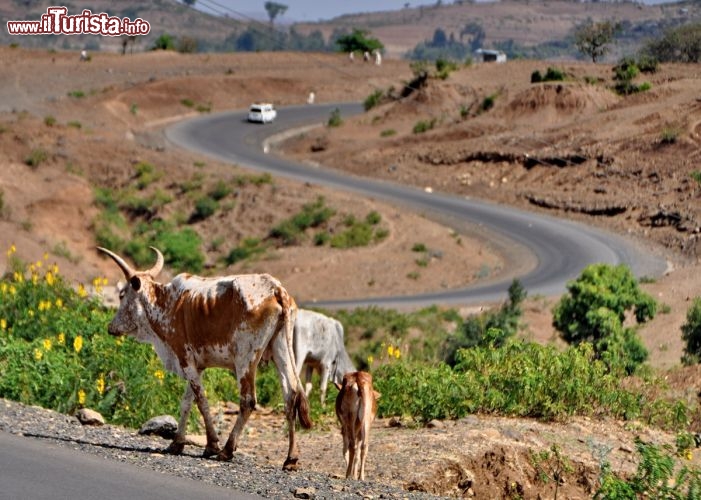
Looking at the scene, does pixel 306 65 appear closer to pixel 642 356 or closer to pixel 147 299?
pixel 642 356

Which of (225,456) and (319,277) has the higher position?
(225,456)

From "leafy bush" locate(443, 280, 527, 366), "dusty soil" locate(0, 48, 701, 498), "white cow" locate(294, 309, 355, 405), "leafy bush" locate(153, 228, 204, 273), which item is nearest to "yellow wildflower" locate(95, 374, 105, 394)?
"dusty soil" locate(0, 48, 701, 498)

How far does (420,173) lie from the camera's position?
6056 cm

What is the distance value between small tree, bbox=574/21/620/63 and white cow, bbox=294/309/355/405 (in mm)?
64640

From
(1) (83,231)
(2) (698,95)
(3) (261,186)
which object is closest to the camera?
(1) (83,231)

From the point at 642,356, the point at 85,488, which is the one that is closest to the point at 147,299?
the point at 85,488

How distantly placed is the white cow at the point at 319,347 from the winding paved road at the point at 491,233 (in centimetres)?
1746

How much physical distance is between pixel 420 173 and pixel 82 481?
49761 mm

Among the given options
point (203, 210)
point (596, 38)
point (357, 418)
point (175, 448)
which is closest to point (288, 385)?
point (357, 418)

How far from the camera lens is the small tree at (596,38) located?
81875 millimetres

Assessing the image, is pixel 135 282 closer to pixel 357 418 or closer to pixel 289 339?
pixel 289 339

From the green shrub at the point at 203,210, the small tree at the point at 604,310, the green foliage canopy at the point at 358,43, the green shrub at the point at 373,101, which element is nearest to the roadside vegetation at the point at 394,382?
the small tree at the point at 604,310

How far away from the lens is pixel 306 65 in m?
102

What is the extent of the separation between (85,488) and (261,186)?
43670mm
